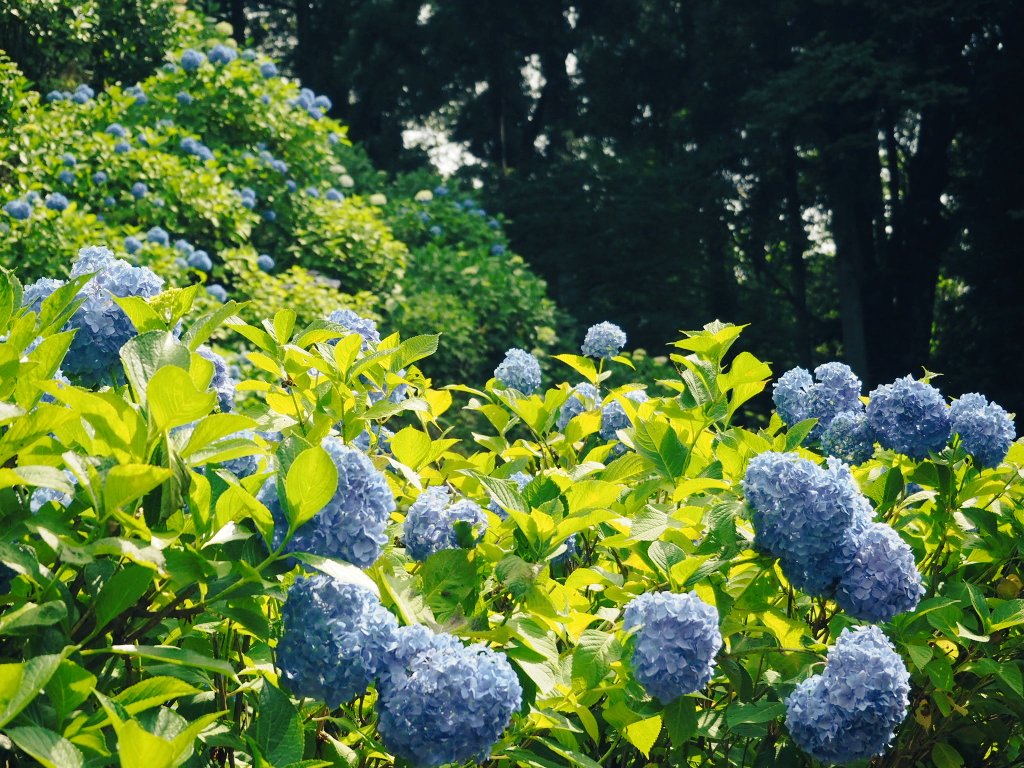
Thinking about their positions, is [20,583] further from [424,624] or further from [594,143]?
[594,143]

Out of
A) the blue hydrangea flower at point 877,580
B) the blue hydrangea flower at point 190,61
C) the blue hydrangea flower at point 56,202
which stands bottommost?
the blue hydrangea flower at point 877,580

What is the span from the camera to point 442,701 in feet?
3.64

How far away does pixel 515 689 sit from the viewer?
115 cm

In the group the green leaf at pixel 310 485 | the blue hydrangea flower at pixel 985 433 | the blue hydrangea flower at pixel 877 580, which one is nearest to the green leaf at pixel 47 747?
the green leaf at pixel 310 485

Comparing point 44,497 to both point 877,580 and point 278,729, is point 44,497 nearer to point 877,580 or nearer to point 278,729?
point 278,729

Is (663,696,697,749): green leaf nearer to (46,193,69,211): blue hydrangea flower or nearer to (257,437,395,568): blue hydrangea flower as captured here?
(257,437,395,568): blue hydrangea flower

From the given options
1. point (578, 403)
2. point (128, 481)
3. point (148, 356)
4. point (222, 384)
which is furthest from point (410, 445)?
point (578, 403)

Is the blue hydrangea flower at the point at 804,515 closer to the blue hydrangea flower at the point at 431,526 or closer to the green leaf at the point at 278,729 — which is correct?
the blue hydrangea flower at the point at 431,526

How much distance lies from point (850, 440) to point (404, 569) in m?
1.15

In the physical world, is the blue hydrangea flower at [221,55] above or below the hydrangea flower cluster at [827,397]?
above

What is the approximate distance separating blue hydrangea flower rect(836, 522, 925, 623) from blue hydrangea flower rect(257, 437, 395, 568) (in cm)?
78

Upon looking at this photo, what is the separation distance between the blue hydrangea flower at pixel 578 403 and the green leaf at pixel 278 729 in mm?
1401

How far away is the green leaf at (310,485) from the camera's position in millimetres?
1073

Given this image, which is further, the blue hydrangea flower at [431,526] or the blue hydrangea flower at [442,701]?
the blue hydrangea flower at [431,526]
